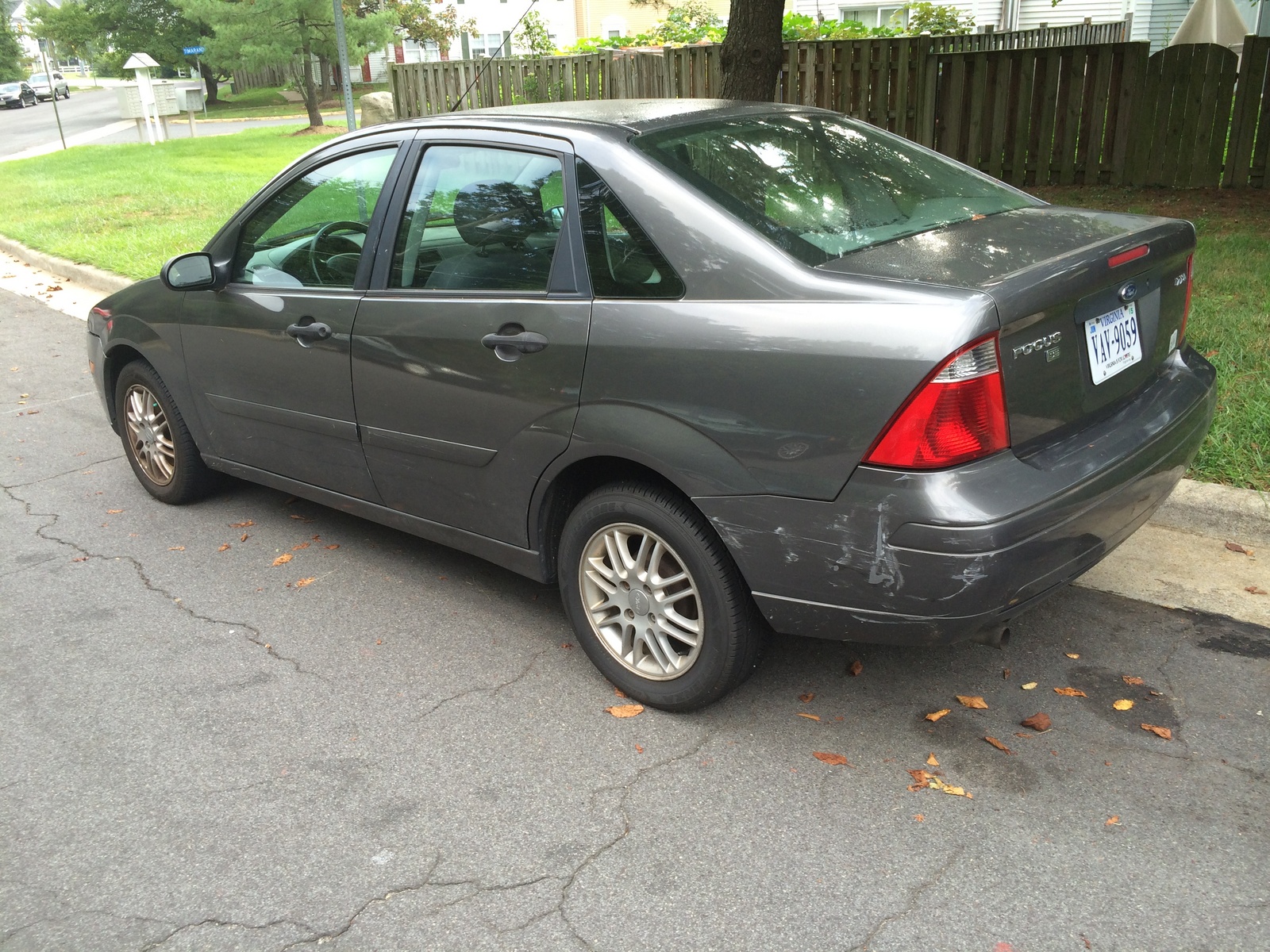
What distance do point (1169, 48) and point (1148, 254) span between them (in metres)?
8.30

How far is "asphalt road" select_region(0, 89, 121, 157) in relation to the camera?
113ft

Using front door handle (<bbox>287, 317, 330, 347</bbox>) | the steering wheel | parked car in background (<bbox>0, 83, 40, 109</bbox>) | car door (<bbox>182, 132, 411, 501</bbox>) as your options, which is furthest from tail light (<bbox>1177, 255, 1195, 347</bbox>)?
parked car in background (<bbox>0, 83, 40, 109</bbox>)

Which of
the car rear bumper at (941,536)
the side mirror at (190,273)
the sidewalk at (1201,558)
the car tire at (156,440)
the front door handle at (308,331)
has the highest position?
the side mirror at (190,273)

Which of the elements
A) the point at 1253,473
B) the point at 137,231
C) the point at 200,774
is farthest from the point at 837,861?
the point at 137,231

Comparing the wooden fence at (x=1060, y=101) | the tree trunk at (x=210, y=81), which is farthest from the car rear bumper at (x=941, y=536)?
the tree trunk at (x=210, y=81)

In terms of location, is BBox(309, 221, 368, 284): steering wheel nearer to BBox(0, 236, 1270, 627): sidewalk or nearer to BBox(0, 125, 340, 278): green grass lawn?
BBox(0, 236, 1270, 627): sidewalk

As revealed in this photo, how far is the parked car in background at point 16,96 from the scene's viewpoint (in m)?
56.8

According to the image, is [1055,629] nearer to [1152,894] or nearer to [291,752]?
[1152,894]

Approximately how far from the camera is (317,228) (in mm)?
4312

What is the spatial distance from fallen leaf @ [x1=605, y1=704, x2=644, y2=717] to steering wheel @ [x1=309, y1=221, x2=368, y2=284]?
1812mm

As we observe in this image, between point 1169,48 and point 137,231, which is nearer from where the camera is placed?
point 1169,48

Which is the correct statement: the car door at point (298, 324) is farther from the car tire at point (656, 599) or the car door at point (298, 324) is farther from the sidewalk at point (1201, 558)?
the sidewalk at point (1201, 558)

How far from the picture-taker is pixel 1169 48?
1002 centimetres

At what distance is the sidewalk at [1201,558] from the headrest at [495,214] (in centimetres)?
240
